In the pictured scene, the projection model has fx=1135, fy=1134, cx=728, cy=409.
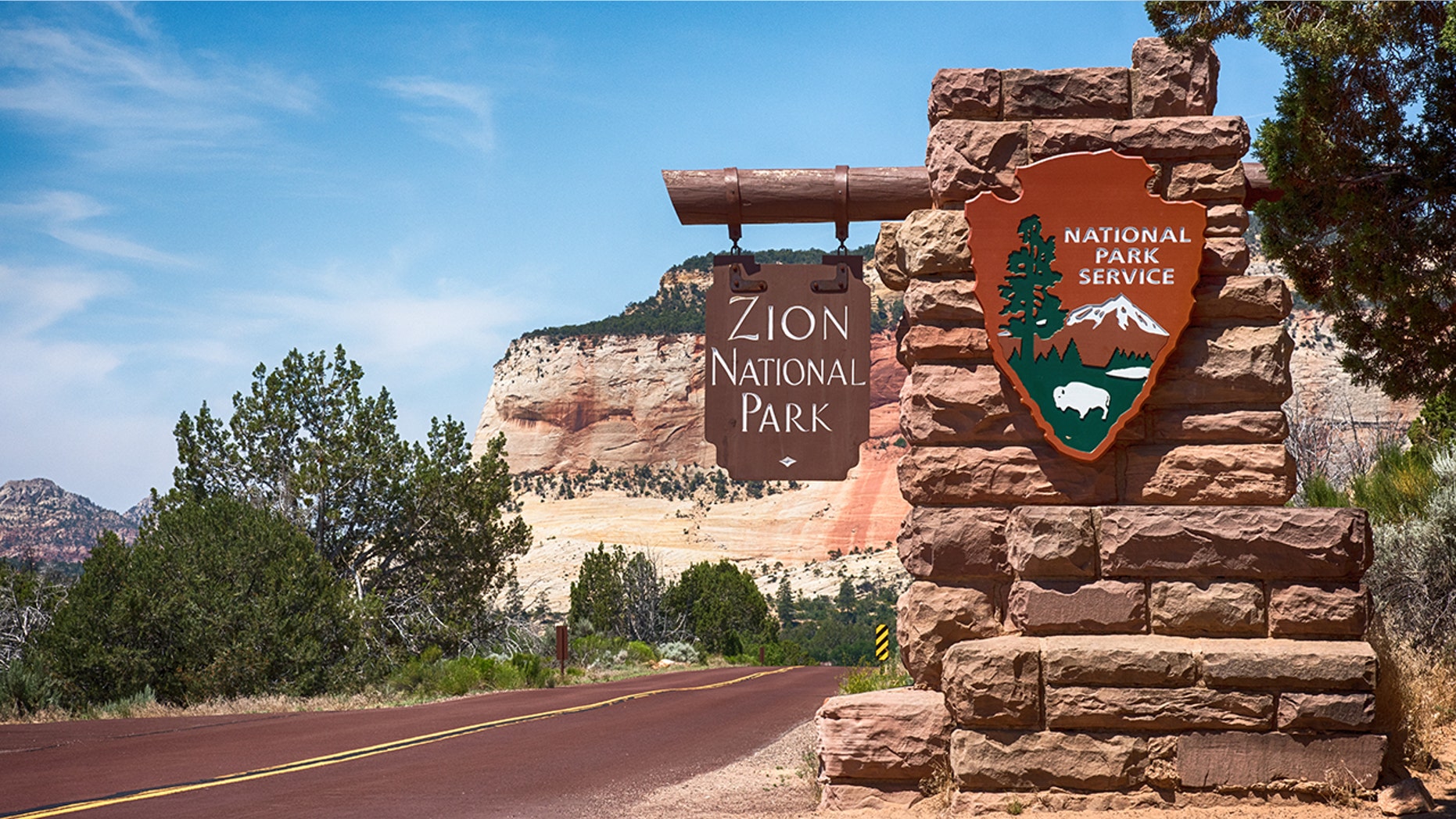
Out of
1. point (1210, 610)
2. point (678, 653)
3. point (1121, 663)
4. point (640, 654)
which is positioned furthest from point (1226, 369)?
point (678, 653)

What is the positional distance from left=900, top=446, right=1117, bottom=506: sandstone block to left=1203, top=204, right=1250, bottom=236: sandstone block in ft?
4.53

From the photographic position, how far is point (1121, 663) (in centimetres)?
542

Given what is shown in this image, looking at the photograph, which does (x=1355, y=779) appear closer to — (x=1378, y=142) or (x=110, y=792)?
(x=1378, y=142)

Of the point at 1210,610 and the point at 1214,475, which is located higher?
the point at 1214,475

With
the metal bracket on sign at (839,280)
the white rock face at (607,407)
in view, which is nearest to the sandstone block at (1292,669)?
the metal bracket on sign at (839,280)

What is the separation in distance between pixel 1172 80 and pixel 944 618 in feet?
10.1

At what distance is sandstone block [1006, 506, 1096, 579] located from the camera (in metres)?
5.62

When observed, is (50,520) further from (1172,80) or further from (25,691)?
(1172,80)

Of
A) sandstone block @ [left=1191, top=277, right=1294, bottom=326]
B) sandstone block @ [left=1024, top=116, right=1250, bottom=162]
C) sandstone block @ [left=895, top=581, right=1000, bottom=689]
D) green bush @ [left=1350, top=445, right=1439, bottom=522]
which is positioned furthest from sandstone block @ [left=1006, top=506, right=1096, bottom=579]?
green bush @ [left=1350, top=445, right=1439, bottom=522]

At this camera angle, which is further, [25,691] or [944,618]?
[25,691]

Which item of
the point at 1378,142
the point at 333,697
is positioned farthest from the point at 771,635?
the point at 1378,142

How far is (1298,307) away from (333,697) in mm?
84654

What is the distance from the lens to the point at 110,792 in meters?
7.59

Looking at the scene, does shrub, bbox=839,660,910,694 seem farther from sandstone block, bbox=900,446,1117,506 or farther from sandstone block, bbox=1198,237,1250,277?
sandstone block, bbox=1198,237,1250,277
